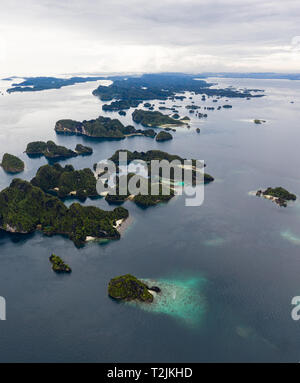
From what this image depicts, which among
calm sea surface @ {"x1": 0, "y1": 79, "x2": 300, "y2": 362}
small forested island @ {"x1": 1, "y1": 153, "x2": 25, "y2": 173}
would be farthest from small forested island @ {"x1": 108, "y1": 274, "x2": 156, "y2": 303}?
small forested island @ {"x1": 1, "y1": 153, "x2": 25, "y2": 173}

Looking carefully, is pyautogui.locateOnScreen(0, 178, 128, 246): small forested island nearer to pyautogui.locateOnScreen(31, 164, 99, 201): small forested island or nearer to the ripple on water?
pyautogui.locateOnScreen(31, 164, 99, 201): small forested island

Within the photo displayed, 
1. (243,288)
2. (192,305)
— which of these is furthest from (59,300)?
(243,288)

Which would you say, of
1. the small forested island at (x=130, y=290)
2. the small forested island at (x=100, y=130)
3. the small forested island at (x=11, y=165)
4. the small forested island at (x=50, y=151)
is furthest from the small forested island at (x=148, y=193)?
the small forested island at (x=100, y=130)

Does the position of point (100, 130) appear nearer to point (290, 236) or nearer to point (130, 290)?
point (290, 236)

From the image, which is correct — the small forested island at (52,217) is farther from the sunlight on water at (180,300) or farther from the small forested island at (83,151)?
the small forested island at (83,151)

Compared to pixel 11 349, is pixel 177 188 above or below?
above

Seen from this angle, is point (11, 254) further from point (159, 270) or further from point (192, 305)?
point (192, 305)
